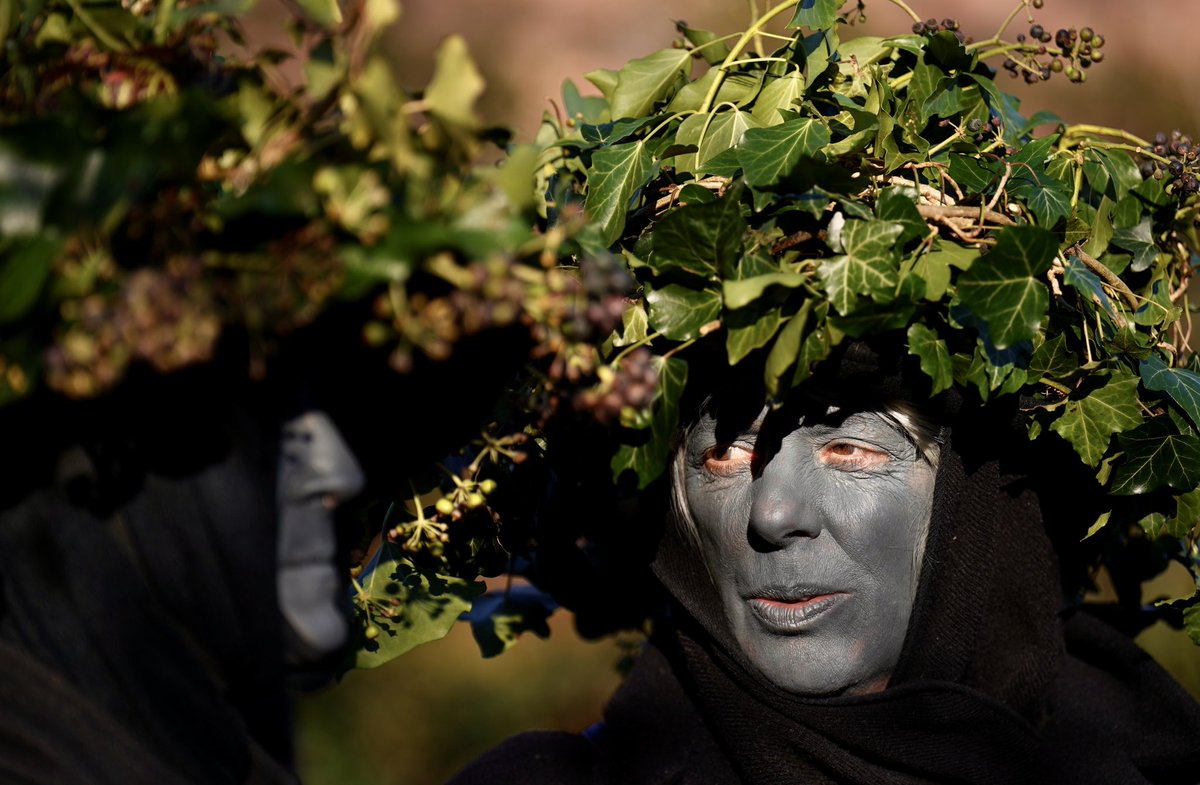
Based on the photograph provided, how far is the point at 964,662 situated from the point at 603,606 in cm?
66

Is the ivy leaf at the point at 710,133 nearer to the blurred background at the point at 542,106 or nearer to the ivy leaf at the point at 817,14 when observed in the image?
the ivy leaf at the point at 817,14

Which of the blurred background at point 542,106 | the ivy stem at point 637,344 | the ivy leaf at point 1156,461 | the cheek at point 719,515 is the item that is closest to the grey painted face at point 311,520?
the ivy stem at point 637,344

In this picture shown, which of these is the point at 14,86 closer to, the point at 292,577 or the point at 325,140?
the point at 325,140

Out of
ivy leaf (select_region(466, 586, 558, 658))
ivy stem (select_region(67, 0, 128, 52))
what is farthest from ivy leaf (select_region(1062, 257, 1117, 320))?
ivy stem (select_region(67, 0, 128, 52))

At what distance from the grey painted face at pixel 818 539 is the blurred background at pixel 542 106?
2755 millimetres

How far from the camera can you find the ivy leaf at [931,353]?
5.34 feet

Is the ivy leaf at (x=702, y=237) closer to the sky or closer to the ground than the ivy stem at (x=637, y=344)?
closer to the sky

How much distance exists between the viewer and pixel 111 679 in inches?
A: 43.2

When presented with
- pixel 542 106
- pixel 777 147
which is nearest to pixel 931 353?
pixel 777 147

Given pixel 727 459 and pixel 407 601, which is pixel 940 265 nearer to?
pixel 727 459

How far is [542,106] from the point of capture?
583 centimetres

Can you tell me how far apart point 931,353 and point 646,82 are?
2.00 feet

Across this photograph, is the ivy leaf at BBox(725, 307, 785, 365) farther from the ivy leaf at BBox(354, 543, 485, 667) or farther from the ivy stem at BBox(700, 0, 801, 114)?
the ivy leaf at BBox(354, 543, 485, 667)

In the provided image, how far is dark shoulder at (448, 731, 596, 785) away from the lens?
2.06 metres
